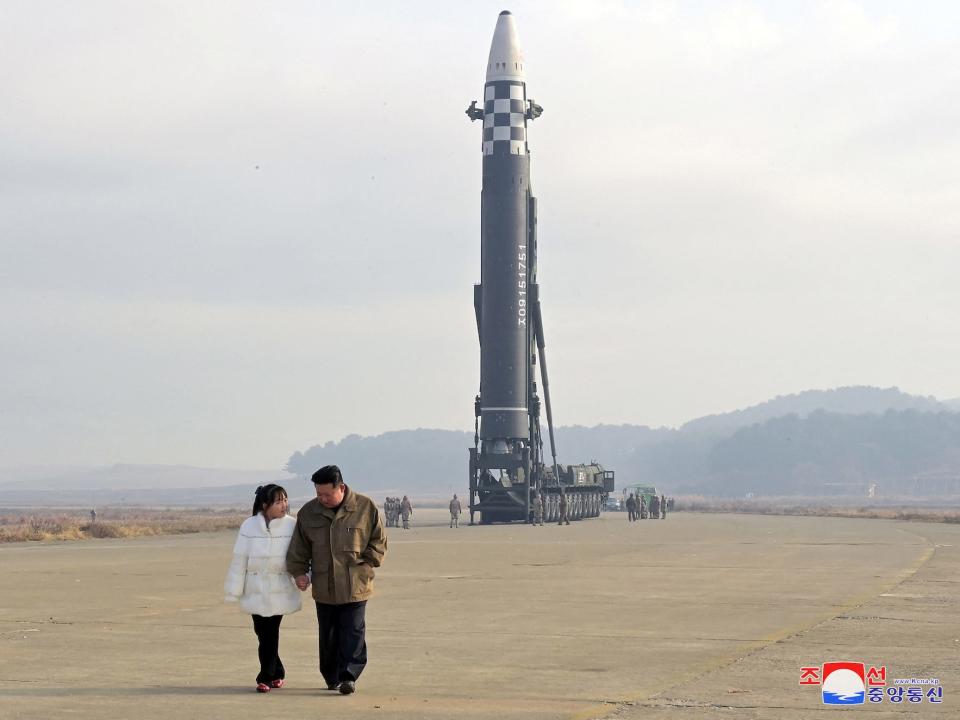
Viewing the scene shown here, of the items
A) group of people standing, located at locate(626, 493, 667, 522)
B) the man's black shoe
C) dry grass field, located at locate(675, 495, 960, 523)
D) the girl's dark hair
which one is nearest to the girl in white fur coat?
the girl's dark hair

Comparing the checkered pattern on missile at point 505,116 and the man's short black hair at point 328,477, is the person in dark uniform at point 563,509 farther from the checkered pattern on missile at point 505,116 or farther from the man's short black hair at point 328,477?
the man's short black hair at point 328,477

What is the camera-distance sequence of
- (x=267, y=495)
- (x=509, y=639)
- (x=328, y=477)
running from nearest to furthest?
(x=328, y=477), (x=267, y=495), (x=509, y=639)

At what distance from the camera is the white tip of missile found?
5381 cm

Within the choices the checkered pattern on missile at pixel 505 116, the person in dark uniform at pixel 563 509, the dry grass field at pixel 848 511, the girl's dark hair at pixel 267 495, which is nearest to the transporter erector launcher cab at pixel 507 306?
the checkered pattern on missile at pixel 505 116

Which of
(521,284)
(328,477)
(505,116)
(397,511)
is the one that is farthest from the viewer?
(521,284)

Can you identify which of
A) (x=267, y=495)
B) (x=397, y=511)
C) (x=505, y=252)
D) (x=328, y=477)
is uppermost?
(x=505, y=252)

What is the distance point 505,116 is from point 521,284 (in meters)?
5.97

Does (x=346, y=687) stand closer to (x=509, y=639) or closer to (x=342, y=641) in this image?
(x=342, y=641)

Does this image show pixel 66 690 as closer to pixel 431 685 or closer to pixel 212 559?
pixel 431 685

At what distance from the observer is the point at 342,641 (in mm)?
10688

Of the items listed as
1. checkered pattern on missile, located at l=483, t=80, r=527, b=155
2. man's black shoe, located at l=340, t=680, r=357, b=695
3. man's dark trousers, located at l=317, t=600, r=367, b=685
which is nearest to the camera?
man's black shoe, located at l=340, t=680, r=357, b=695

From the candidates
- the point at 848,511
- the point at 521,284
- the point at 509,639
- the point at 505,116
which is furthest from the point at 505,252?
the point at 848,511

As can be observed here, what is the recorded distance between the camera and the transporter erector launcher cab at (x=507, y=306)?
177ft

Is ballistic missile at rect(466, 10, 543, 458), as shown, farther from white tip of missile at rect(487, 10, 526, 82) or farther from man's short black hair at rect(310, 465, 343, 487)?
man's short black hair at rect(310, 465, 343, 487)
